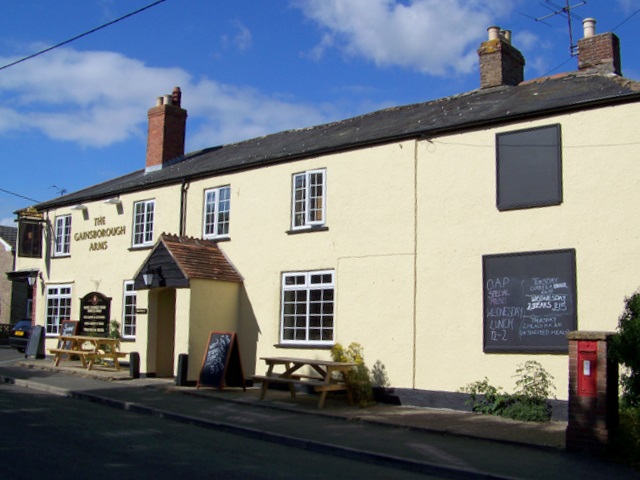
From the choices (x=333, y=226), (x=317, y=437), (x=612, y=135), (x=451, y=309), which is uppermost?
(x=612, y=135)

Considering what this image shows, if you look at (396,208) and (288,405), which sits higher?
(396,208)

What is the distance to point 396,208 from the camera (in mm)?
14578

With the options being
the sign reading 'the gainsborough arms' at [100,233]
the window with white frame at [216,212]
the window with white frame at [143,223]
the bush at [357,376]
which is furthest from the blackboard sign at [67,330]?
the bush at [357,376]

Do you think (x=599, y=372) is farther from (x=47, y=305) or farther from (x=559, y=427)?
(x=47, y=305)

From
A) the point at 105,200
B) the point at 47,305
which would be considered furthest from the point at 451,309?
the point at 47,305

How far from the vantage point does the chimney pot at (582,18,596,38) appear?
15398 millimetres

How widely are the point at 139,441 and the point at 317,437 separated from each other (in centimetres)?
258

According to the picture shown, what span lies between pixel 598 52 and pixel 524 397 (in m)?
7.78

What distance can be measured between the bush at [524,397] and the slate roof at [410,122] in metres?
4.66

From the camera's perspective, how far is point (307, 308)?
1595cm

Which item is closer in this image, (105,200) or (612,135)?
(612,135)

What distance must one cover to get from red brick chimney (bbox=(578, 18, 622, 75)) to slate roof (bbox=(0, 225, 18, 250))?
3186 cm

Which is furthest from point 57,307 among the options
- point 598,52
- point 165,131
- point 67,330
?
point 598,52

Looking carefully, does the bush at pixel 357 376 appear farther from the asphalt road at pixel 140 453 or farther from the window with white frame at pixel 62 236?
the window with white frame at pixel 62 236
